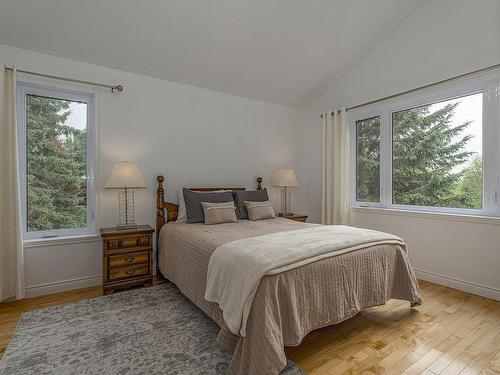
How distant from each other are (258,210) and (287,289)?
176cm

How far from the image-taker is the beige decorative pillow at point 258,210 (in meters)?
3.28

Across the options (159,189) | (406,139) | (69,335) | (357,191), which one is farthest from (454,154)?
(69,335)

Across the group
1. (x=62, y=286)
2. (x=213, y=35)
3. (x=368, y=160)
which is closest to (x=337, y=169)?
(x=368, y=160)

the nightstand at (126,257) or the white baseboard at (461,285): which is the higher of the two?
the nightstand at (126,257)

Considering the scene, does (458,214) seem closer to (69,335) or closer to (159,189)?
(159,189)

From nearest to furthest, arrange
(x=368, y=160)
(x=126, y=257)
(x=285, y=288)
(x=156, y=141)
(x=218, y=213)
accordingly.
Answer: (x=285, y=288) < (x=126, y=257) < (x=218, y=213) < (x=156, y=141) < (x=368, y=160)

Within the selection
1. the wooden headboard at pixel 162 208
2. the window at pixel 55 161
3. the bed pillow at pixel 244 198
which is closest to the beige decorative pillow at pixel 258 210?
Answer: the bed pillow at pixel 244 198

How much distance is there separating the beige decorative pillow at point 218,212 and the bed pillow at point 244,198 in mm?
220

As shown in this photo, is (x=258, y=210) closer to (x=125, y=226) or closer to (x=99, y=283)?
(x=125, y=226)

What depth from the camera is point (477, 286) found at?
2.70 meters

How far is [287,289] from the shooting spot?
1.58 m

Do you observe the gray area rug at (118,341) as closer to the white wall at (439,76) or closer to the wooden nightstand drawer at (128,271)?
the wooden nightstand drawer at (128,271)

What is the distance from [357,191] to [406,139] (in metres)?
0.96

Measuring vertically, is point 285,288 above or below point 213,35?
below
